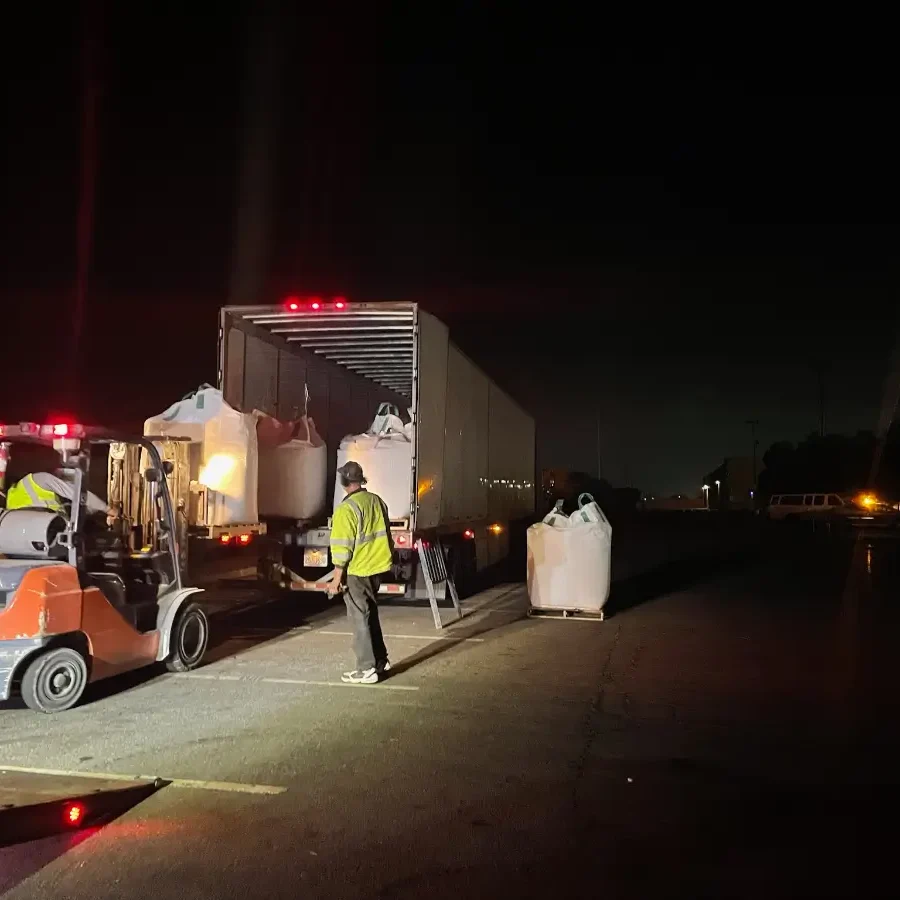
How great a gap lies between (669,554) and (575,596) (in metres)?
12.8

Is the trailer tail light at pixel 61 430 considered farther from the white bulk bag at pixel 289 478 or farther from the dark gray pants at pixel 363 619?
the white bulk bag at pixel 289 478

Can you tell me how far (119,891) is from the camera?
3738 millimetres

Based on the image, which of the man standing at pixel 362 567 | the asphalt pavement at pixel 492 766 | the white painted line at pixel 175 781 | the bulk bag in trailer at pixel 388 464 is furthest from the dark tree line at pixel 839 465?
the white painted line at pixel 175 781

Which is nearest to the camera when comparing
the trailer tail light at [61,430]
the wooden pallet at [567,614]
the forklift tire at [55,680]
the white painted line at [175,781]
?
the white painted line at [175,781]

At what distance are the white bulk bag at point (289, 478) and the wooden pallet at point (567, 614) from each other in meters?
3.22

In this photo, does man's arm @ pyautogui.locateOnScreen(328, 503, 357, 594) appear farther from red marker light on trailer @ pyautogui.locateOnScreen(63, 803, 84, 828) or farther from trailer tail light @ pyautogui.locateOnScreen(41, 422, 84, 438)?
red marker light on trailer @ pyautogui.locateOnScreen(63, 803, 84, 828)

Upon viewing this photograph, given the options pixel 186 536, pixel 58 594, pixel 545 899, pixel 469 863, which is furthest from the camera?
pixel 186 536

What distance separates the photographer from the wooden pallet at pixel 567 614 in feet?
37.0

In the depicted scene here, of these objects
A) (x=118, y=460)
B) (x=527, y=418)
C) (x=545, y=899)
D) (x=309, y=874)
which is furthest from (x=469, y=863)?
(x=527, y=418)

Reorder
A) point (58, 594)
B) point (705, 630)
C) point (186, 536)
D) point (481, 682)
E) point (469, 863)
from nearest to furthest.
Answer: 1. point (469, 863)
2. point (58, 594)
3. point (481, 682)
4. point (186, 536)
5. point (705, 630)

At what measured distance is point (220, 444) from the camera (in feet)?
31.6

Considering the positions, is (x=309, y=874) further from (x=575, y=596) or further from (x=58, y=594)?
(x=575, y=596)

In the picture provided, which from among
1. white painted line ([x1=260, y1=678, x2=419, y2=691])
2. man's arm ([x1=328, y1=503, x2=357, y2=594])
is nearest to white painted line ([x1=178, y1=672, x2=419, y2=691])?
white painted line ([x1=260, y1=678, x2=419, y2=691])

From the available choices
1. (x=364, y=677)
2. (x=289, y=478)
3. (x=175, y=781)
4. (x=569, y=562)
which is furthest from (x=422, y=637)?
(x=175, y=781)
